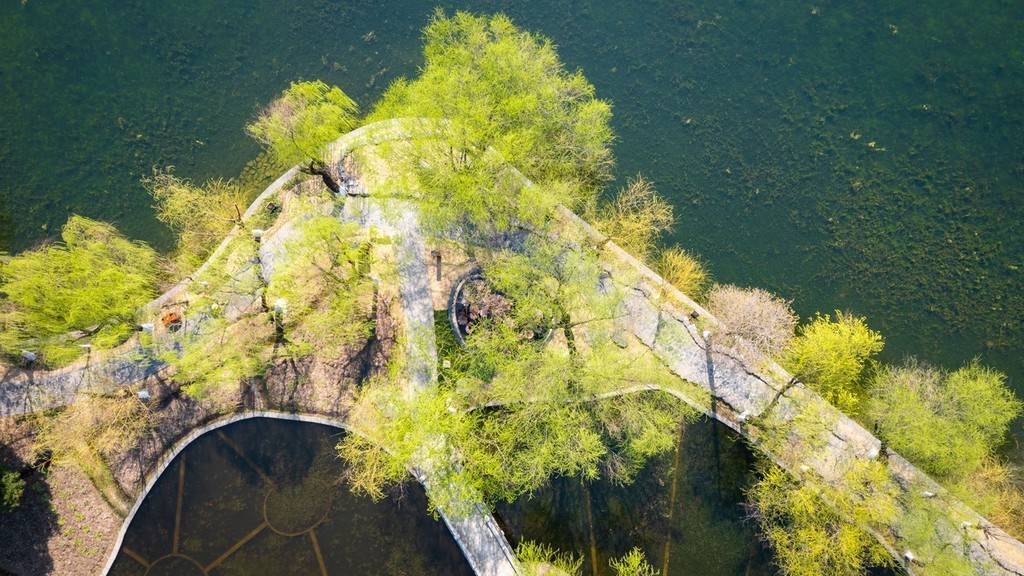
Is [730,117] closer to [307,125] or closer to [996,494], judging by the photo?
[307,125]

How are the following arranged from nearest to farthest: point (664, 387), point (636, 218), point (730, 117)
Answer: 1. point (664, 387)
2. point (636, 218)
3. point (730, 117)

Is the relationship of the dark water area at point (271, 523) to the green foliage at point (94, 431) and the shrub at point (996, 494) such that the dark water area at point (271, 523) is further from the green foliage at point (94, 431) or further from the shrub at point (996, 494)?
the shrub at point (996, 494)

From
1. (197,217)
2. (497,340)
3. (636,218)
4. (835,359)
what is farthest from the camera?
(636,218)

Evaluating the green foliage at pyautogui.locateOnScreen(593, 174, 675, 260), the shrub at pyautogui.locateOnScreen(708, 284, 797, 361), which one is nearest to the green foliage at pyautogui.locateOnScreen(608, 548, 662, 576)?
the shrub at pyautogui.locateOnScreen(708, 284, 797, 361)

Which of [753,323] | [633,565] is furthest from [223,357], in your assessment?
[753,323]

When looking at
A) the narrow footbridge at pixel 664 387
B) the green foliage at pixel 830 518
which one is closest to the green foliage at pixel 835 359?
the narrow footbridge at pixel 664 387

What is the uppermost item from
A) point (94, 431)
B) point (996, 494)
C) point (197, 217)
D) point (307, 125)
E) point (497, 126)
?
point (497, 126)

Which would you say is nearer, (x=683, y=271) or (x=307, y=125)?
(x=307, y=125)
